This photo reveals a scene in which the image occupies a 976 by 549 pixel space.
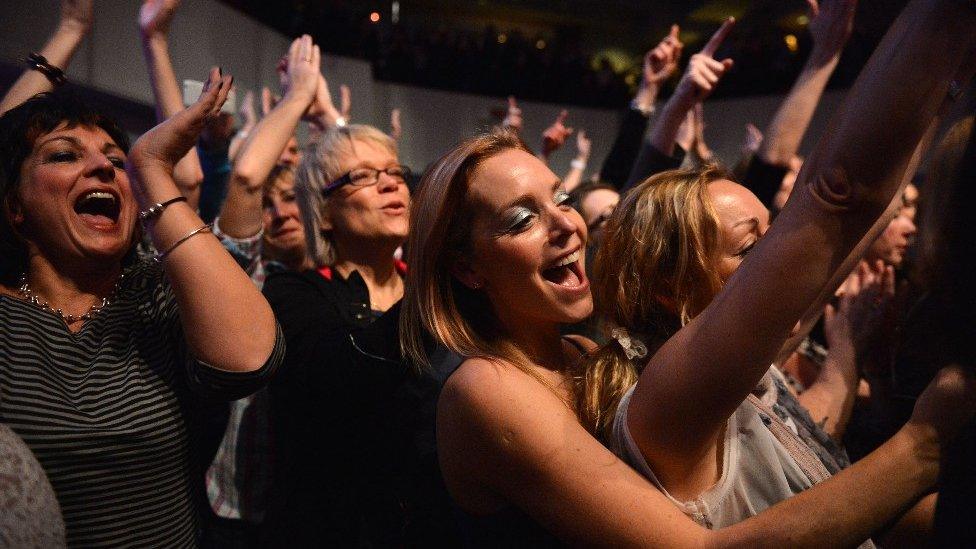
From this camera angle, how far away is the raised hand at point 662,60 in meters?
2.15

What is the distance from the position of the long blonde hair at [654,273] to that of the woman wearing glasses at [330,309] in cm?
52

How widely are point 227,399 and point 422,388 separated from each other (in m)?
0.35

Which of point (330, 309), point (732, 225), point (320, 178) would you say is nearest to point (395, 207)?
point (320, 178)

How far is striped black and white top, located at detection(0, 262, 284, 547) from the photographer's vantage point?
3.19ft

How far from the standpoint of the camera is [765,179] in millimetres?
1813

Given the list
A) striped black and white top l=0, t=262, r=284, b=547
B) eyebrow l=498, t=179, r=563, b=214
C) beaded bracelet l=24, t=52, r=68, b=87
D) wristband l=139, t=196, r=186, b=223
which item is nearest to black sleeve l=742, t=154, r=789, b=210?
eyebrow l=498, t=179, r=563, b=214

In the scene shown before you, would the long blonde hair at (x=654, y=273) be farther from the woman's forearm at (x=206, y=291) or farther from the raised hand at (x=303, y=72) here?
A: the raised hand at (x=303, y=72)

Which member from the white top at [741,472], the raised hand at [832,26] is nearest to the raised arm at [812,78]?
the raised hand at [832,26]

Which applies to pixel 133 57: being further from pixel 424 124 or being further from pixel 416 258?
pixel 424 124

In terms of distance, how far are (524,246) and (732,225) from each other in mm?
361

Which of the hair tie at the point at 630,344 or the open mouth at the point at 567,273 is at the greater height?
the open mouth at the point at 567,273

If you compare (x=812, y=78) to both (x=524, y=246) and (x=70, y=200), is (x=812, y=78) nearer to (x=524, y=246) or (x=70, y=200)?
→ (x=524, y=246)

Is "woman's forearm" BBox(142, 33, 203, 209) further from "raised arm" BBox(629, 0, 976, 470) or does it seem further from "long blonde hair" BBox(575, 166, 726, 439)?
"raised arm" BBox(629, 0, 976, 470)

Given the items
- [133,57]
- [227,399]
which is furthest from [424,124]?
[227,399]
